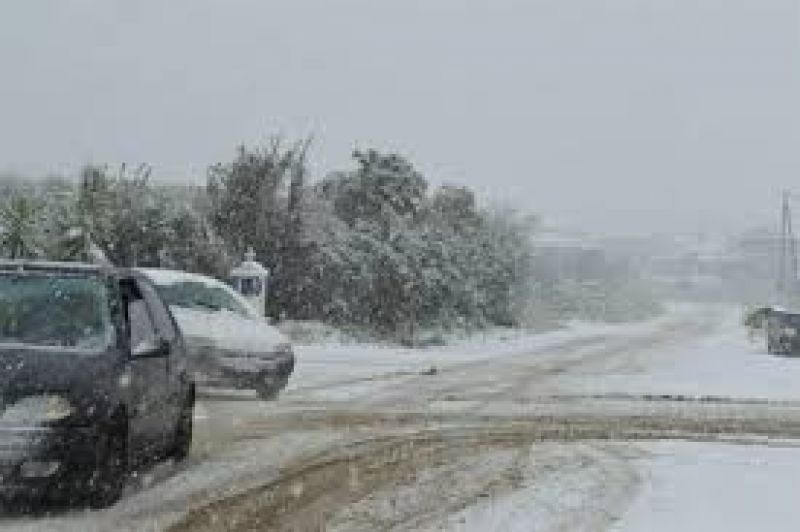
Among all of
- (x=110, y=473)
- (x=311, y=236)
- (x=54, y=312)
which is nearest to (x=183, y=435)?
(x=54, y=312)

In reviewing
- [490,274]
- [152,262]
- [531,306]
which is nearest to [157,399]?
[152,262]

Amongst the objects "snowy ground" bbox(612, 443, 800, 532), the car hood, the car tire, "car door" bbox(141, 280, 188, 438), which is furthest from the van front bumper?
the car tire

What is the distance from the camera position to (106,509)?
917 centimetres

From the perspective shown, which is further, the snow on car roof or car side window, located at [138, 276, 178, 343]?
the snow on car roof

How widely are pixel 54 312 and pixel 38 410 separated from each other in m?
1.41

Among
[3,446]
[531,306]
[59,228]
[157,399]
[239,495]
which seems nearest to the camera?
[3,446]

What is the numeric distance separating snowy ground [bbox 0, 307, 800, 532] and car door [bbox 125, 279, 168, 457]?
0.32 metres

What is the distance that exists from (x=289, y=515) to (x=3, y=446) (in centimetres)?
160

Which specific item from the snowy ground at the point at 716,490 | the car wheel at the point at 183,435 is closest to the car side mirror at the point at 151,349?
the car wheel at the point at 183,435

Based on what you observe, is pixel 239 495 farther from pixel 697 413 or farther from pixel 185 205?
pixel 185 205

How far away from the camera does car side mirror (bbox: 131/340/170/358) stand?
985 cm

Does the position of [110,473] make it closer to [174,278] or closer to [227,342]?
[227,342]

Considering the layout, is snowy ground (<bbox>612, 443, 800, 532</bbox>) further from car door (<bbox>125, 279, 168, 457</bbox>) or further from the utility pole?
the utility pole

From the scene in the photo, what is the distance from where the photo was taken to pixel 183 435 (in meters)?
11.6
